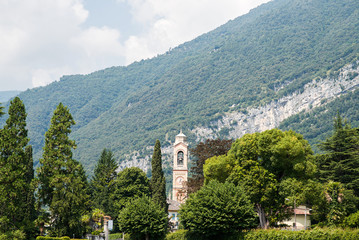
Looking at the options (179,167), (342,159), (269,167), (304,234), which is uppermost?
(179,167)

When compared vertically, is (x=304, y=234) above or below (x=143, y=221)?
below

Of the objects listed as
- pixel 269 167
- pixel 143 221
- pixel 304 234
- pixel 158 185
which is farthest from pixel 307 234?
pixel 158 185

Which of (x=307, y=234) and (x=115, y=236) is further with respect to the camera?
(x=115, y=236)

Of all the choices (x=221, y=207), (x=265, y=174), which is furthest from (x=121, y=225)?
(x=265, y=174)

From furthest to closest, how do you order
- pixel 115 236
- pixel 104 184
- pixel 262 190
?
pixel 104 184 → pixel 115 236 → pixel 262 190

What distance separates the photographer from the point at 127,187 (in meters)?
72.3

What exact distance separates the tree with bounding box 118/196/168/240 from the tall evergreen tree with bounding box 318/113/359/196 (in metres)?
19.7

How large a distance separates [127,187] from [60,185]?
20113 mm

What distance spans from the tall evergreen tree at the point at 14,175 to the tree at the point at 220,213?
712 inches

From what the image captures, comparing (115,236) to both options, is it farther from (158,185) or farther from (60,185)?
(60,185)

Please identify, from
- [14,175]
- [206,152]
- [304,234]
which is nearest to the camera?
[304,234]

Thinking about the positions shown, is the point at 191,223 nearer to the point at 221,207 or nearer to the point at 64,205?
the point at 221,207

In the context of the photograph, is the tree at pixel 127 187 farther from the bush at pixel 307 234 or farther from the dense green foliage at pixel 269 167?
the bush at pixel 307 234

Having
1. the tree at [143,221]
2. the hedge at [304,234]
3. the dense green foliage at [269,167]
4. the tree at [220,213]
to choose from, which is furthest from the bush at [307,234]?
the tree at [143,221]
